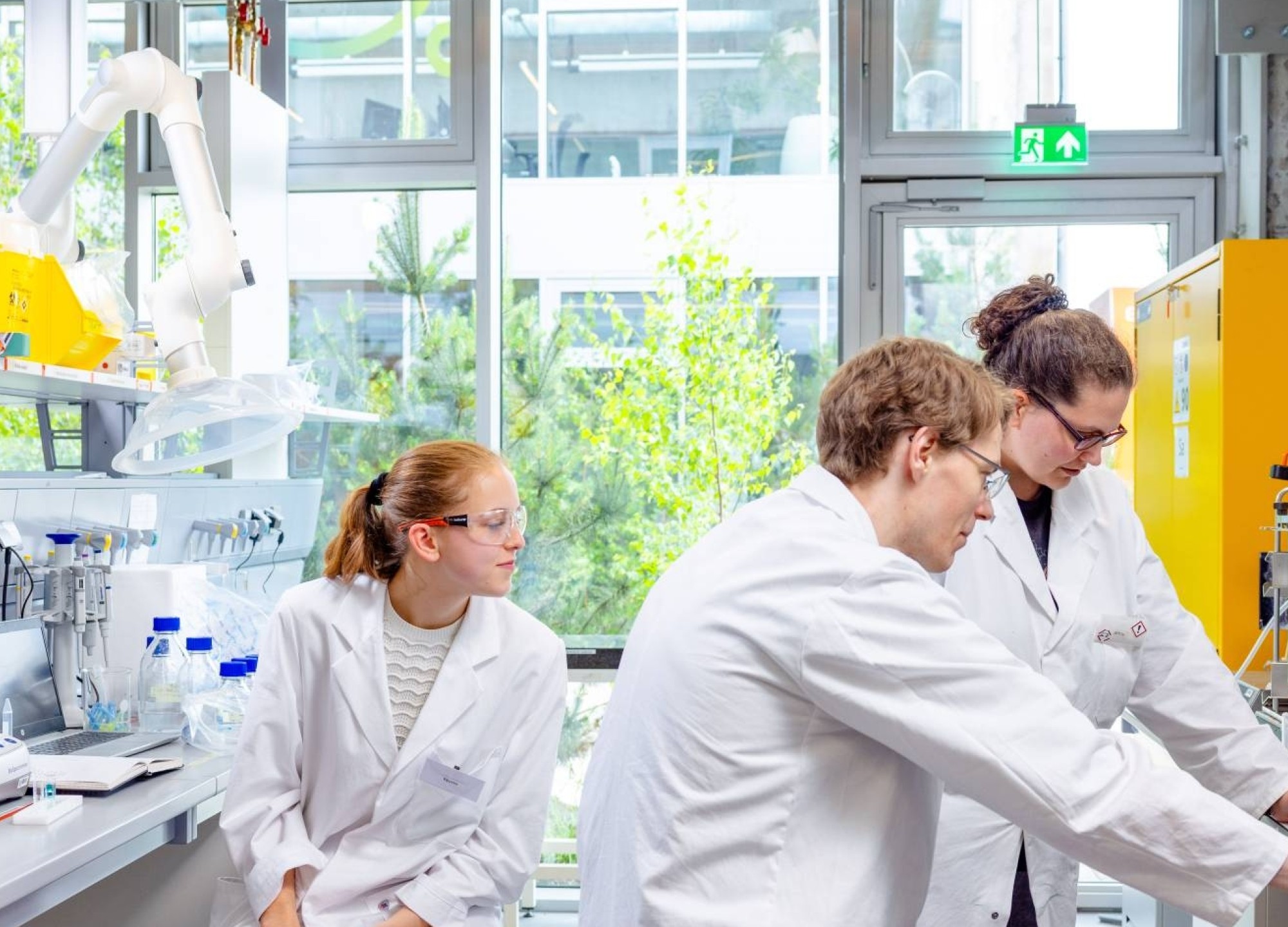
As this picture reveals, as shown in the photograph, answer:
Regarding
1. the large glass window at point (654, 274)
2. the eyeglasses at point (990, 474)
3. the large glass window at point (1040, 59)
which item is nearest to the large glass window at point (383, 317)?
the large glass window at point (654, 274)

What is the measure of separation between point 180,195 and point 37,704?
104cm

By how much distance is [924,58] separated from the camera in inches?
146

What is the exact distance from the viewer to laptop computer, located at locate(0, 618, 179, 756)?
2352 mm

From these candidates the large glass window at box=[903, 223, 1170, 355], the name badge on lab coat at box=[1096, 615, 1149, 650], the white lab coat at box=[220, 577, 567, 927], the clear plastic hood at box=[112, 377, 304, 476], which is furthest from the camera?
the large glass window at box=[903, 223, 1170, 355]

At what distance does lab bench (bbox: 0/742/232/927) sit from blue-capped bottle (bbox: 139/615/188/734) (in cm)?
21

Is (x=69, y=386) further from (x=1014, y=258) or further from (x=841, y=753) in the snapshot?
(x=1014, y=258)

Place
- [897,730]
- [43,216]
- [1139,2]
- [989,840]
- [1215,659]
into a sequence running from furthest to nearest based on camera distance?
[1139,2]
[43,216]
[1215,659]
[989,840]
[897,730]

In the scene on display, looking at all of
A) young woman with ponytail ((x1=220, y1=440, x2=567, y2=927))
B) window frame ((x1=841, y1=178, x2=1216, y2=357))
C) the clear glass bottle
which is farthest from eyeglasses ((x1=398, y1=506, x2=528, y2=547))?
window frame ((x1=841, y1=178, x2=1216, y2=357))

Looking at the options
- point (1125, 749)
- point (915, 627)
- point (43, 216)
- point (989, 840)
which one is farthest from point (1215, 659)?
point (43, 216)

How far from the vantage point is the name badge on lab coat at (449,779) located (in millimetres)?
1982

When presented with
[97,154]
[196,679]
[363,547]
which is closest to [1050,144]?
[363,547]

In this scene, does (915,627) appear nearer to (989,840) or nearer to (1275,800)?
(989,840)

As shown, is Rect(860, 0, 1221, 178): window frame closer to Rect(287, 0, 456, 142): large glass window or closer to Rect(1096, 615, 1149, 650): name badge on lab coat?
Rect(287, 0, 456, 142): large glass window

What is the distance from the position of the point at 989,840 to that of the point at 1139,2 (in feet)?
9.54
